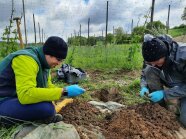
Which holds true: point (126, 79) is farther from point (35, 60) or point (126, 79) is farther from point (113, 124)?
point (35, 60)

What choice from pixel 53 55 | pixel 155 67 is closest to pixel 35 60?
pixel 53 55

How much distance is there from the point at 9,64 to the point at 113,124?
4.21ft

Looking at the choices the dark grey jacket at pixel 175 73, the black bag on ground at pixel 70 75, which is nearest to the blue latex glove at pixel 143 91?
the dark grey jacket at pixel 175 73

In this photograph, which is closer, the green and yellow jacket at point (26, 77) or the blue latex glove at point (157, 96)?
the green and yellow jacket at point (26, 77)

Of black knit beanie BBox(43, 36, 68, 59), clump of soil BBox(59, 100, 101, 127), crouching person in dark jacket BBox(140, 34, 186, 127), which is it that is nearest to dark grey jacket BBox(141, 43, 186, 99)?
crouching person in dark jacket BBox(140, 34, 186, 127)

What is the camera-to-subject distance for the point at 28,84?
9.48ft

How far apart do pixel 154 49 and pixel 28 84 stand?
1419 mm

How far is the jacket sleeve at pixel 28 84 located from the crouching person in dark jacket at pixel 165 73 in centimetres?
119

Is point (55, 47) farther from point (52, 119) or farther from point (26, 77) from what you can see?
point (52, 119)

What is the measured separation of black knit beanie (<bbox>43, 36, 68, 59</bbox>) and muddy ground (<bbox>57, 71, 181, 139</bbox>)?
0.78m

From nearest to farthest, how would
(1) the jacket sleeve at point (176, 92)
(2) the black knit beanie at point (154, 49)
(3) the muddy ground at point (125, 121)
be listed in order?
1. (3) the muddy ground at point (125, 121)
2. (2) the black knit beanie at point (154, 49)
3. (1) the jacket sleeve at point (176, 92)

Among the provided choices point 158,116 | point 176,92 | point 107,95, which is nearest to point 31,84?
point 158,116

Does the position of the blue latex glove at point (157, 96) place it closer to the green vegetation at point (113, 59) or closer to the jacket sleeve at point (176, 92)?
the jacket sleeve at point (176, 92)

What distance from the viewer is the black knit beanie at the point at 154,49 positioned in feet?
11.5
